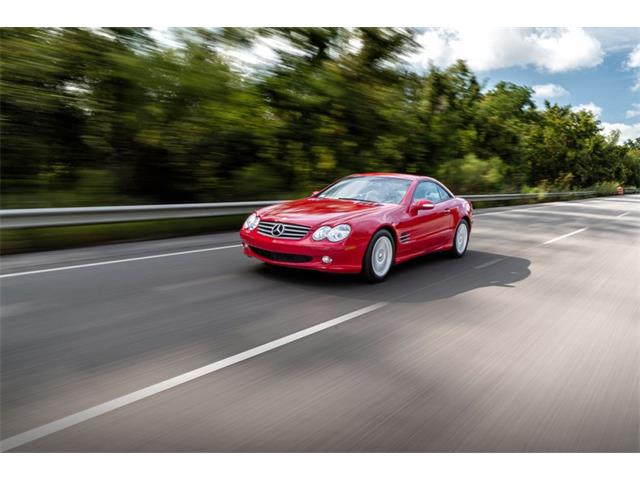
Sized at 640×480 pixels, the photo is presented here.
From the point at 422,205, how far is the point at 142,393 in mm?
5154

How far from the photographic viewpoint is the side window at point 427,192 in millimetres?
7953

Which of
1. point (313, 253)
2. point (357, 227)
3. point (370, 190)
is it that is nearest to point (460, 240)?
point (370, 190)

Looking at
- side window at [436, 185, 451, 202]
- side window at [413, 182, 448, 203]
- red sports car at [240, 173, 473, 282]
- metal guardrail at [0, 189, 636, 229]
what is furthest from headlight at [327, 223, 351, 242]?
metal guardrail at [0, 189, 636, 229]

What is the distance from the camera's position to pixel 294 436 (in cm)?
297

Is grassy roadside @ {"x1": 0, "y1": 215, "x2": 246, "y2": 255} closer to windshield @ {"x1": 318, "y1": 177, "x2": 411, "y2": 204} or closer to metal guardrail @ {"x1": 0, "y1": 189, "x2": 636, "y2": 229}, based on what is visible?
metal guardrail @ {"x1": 0, "y1": 189, "x2": 636, "y2": 229}

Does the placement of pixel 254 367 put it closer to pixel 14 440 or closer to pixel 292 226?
pixel 14 440

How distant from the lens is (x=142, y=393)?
3.34m

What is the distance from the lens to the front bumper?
20.6 feet

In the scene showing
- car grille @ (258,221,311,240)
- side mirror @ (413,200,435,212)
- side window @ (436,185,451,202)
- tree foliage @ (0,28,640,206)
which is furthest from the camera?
tree foliage @ (0,28,640,206)

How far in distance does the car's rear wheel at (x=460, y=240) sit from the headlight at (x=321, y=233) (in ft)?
10.6

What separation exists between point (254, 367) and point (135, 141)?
945 cm

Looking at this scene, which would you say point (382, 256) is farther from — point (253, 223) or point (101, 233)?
point (101, 233)

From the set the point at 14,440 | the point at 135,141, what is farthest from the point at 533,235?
the point at 14,440

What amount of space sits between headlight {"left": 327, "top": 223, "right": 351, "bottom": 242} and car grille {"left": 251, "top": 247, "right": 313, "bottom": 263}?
1.15 ft
